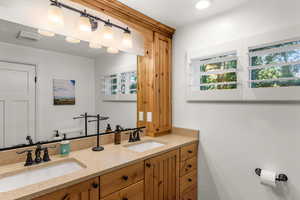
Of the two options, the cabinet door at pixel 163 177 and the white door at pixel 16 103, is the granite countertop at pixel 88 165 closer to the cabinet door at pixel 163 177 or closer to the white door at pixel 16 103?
the cabinet door at pixel 163 177

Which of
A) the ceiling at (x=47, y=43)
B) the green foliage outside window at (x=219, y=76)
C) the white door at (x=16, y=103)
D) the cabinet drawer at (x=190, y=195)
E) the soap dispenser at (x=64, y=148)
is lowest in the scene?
the cabinet drawer at (x=190, y=195)

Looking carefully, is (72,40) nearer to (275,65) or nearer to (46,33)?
(46,33)

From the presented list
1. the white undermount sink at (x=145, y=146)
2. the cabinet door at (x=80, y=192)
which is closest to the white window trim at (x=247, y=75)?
the white undermount sink at (x=145, y=146)

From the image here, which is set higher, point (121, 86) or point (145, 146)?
point (121, 86)

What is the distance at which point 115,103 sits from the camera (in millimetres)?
1926

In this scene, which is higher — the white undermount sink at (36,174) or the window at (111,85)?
the window at (111,85)

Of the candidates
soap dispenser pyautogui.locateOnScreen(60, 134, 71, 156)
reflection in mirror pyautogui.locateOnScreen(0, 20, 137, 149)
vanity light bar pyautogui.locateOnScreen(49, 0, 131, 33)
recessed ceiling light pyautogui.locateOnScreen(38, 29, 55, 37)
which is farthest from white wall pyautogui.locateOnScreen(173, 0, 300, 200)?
recessed ceiling light pyautogui.locateOnScreen(38, 29, 55, 37)

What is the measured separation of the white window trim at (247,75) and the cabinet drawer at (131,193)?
1.14 m

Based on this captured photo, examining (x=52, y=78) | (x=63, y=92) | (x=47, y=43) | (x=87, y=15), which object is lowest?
(x=63, y=92)

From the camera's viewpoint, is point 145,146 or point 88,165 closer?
point 88,165

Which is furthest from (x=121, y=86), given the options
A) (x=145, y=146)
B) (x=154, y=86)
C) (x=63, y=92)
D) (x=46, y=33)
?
(x=46, y=33)

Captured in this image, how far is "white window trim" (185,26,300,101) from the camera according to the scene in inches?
54.7

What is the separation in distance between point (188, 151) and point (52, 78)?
1.56 m

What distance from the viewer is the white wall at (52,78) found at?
135cm
